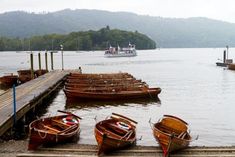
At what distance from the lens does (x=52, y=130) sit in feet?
69.3

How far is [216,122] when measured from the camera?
99.0ft

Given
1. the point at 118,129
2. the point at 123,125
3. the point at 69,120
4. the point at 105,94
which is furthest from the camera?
the point at 105,94

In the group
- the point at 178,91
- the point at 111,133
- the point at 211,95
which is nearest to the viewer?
the point at 111,133

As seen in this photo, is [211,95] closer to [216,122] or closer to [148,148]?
[216,122]

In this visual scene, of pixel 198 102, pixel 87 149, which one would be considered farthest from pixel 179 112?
pixel 87 149

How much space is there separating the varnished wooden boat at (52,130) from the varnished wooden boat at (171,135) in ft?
14.2

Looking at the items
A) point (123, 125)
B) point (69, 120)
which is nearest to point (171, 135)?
point (123, 125)

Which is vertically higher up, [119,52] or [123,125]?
[123,125]

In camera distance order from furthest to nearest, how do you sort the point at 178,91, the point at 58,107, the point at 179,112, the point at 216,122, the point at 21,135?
the point at 178,91 < the point at 58,107 < the point at 179,112 < the point at 216,122 < the point at 21,135

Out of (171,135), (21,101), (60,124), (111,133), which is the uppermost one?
(171,135)

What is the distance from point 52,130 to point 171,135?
21.1ft

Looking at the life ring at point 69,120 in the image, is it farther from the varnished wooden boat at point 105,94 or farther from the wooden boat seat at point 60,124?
the varnished wooden boat at point 105,94

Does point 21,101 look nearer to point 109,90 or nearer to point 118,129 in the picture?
point 118,129

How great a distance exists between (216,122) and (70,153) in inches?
604
